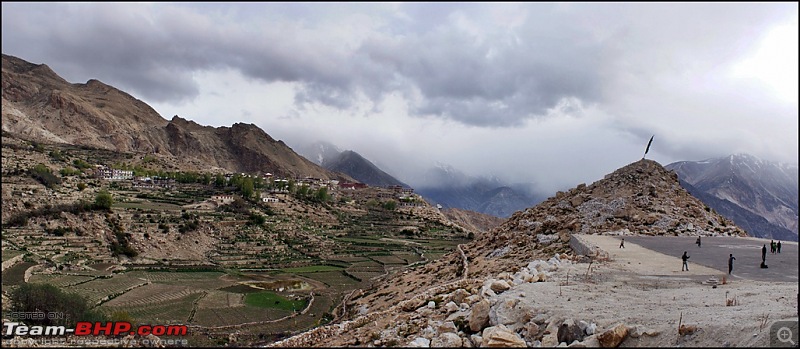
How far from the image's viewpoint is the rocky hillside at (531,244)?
12359 millimetres

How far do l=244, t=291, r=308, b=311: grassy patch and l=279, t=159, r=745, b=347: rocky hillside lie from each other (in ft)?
13.0

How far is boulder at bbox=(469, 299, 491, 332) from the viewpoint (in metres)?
9.48

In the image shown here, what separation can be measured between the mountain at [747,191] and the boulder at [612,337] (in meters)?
141

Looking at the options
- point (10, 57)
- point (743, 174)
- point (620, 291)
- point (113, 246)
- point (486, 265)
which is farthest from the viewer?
point (10, 57)

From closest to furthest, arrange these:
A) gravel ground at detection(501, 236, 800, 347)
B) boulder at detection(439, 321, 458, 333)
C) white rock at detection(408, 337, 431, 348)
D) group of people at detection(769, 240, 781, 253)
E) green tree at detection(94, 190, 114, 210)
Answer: gravel ground at detection(501, 236, 800, 347)
white rock at detection(408, 337, 431, 348)
boulder at detection(439, 321, 458, 333)
group of people at detection(769, 240, 781, 253)
green tree at detection(94, 190, 114, 210)

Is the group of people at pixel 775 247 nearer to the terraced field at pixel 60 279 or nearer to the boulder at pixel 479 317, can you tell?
the boulder at pixel 479 317

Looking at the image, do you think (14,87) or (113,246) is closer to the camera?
(113,246)

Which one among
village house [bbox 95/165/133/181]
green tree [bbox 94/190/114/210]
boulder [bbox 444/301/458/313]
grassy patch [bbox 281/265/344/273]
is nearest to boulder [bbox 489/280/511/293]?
boulder [bbox 444/301/458/313]

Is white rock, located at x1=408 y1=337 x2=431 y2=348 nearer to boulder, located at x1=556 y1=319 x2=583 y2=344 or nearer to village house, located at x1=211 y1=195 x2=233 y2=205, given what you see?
boulder, located at x1=556 y1=319 x2=583 y2=344

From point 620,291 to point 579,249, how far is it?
6941 mm

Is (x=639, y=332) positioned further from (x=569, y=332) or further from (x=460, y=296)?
(x=460, y=296)

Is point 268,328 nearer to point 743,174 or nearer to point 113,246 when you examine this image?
point 113,246

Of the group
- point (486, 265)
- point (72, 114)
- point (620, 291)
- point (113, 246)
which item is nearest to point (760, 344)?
point (620, 291)

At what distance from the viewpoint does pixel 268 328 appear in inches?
1037
